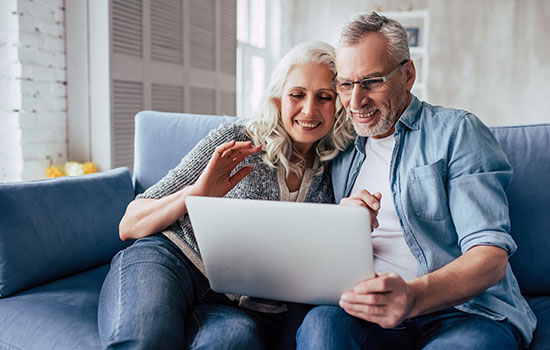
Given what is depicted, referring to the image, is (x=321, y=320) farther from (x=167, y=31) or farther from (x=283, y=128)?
(x=167, y=31)

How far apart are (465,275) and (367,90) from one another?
0.57 m

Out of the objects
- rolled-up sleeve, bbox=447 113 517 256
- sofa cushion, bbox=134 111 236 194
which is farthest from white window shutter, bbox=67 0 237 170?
rolled-up sleeve, bbox=447 113 517 256

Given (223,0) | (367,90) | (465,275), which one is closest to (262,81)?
(223,0)

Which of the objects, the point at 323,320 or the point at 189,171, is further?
the point at 189,171

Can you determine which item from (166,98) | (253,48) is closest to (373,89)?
(166,98)

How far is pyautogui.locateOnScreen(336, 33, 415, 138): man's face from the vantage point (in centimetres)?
141

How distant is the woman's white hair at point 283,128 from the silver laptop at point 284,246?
486 mm

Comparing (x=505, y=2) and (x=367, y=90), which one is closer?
(x=367, y=90)

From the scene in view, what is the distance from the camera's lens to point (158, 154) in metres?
1.94

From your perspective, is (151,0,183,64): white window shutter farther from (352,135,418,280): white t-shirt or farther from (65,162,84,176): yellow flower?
(352,135,418,280): white t-shirt

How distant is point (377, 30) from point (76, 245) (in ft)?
3.72

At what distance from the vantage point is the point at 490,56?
20.8 ft

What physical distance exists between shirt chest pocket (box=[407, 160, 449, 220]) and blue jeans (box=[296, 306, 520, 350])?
0.24 m

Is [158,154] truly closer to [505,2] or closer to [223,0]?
[223,0]
